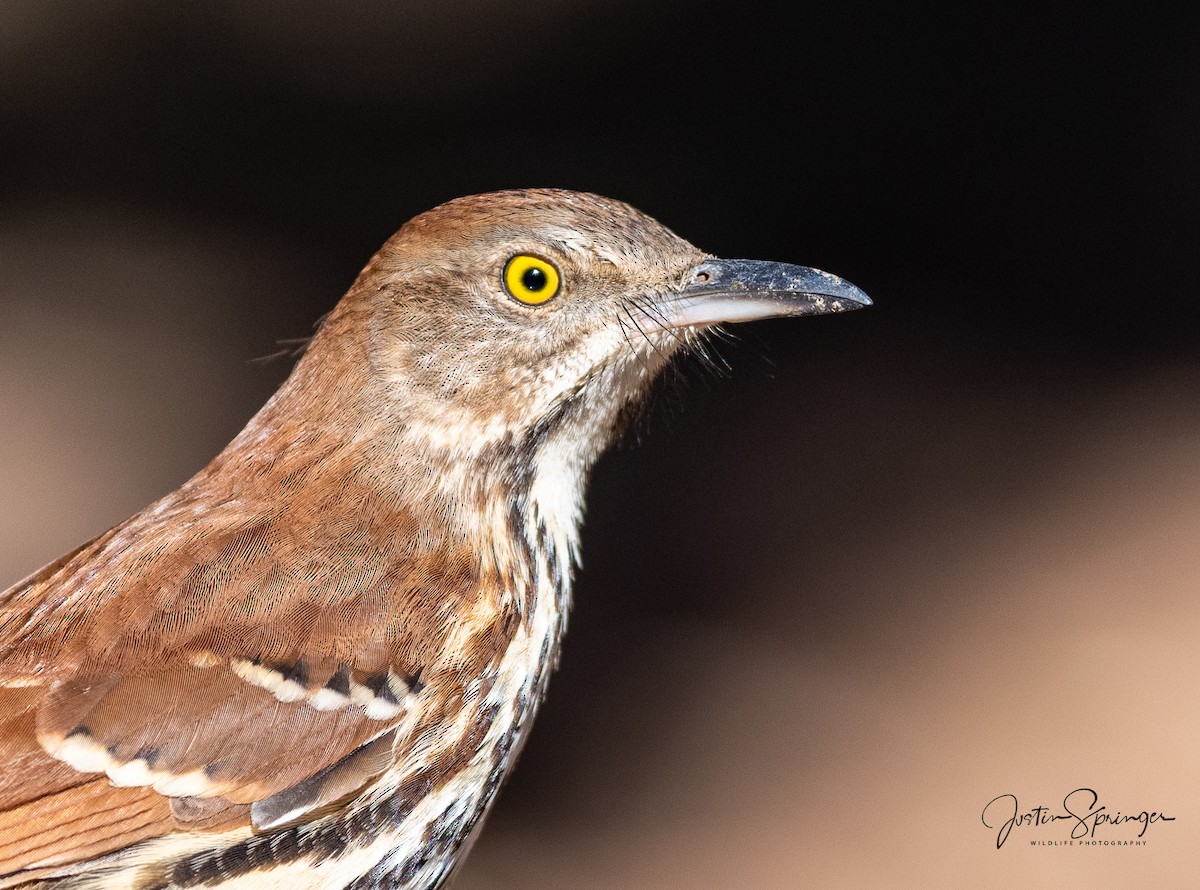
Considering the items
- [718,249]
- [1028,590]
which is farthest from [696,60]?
[1028,590]

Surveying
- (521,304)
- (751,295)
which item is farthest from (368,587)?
(751,295)

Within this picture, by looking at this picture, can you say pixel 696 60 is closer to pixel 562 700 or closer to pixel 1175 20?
pixel 1175 20

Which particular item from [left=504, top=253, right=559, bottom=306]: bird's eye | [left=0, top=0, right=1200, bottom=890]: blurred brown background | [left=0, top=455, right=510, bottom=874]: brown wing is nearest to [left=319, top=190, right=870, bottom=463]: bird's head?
[left=504, top=253, right=559, bottom=306]: bird's eye

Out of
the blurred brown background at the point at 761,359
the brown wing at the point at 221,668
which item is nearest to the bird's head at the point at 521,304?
the brown wing at the point at 221,668

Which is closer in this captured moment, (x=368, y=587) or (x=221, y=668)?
(x=221, y=668)

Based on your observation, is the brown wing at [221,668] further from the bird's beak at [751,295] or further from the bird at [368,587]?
the bird's beak at [751,295]

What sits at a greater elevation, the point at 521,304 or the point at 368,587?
the point at 521,304

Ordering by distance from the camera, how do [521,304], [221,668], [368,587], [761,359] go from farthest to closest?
1. [761,359]
2. [521,304]
3. [368,587]
4. [221,668]

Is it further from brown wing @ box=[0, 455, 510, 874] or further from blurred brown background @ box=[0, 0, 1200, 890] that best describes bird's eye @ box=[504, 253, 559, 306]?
blurred brown background @ box=[0, 0, 1200, 890]

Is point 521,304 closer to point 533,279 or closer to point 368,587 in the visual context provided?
point 533,279
